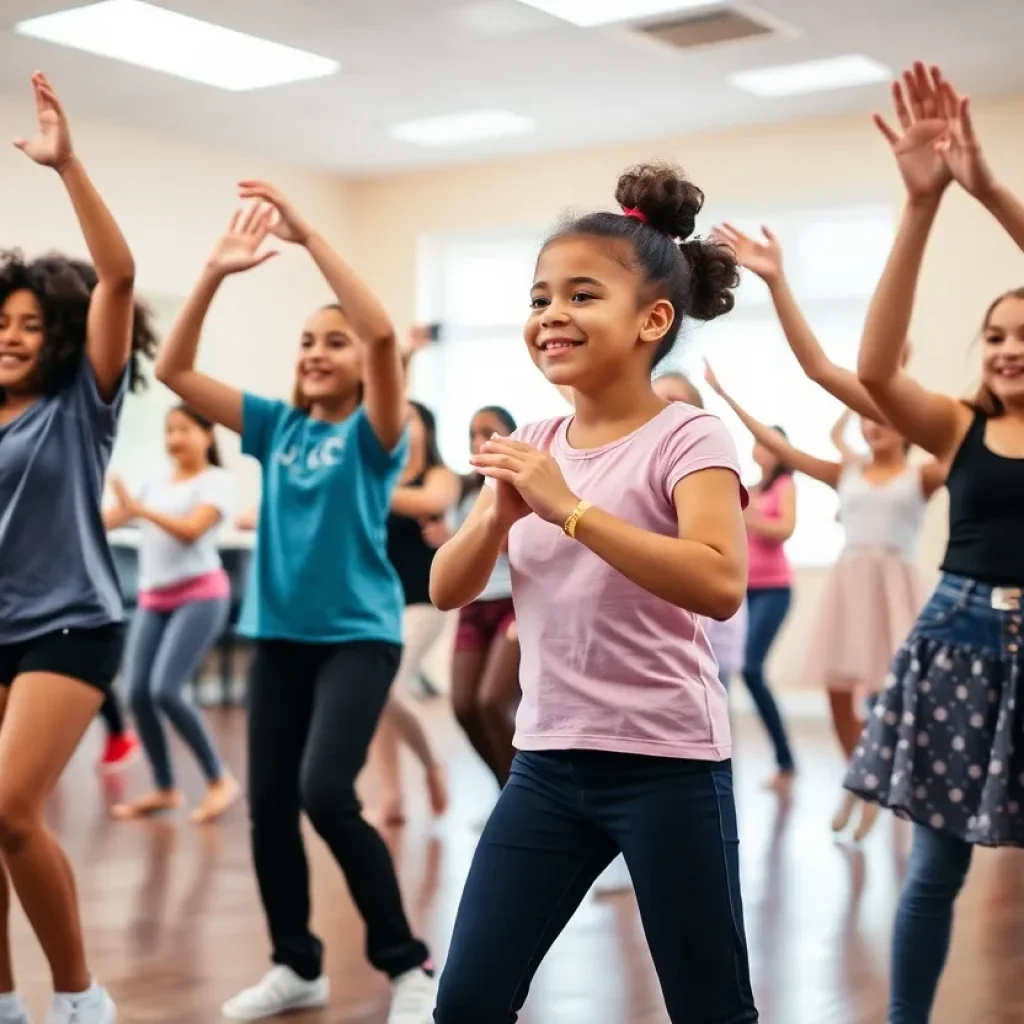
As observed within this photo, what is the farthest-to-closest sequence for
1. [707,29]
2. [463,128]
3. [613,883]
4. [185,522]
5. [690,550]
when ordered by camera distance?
[463,128] → [707,29] → [185,522] → [613,883] → [690,550]

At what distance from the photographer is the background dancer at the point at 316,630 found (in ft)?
10.1

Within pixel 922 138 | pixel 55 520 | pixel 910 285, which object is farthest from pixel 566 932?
pixel 922 138

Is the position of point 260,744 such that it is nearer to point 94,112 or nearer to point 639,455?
point 639,455

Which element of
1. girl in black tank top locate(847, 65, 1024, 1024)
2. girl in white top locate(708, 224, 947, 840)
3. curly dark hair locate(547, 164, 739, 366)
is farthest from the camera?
girl in white top locate(708, 224, 947, 840)

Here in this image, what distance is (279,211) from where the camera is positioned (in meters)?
3.03

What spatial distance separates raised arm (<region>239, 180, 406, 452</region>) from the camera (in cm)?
306

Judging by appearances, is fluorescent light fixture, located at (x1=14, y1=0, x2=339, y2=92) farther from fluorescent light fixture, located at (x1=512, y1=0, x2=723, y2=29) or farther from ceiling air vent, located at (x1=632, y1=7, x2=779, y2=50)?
ceiling air vent, located at (x1=632, y1=7, x2=779, y2=50)

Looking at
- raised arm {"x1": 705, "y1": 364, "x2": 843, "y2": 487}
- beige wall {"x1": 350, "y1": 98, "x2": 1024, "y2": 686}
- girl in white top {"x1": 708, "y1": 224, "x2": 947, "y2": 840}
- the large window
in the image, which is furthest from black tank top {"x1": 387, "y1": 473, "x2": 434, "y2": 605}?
the large window

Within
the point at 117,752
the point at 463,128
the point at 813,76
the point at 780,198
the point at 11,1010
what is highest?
the point at 813,76

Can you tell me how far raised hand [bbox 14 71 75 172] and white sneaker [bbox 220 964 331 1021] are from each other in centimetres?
155

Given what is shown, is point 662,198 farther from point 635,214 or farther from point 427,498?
point 427,498

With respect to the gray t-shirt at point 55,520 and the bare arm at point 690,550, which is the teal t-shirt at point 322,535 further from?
the bare arm at point 690,550

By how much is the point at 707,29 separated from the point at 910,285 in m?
5.01

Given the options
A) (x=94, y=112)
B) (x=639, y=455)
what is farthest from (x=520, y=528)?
(x=94, y=112)
